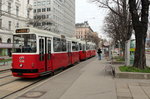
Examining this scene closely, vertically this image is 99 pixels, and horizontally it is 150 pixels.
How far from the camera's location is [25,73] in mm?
9961

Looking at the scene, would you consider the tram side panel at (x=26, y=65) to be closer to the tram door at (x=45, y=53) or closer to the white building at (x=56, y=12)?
the tram door at (x=45, y=53)

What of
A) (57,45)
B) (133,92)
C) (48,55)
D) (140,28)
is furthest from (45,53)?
(140,28)

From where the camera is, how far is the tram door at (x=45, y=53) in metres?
10.6

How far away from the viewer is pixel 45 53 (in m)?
11.1

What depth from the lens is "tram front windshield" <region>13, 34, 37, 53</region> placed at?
10.1 meters

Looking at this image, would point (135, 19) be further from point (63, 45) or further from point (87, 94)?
point (87, 94)

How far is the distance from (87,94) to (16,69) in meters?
4.87

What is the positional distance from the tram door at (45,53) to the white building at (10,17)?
31585 millimetres

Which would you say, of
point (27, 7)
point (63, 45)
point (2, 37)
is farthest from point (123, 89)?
point (27, 7)

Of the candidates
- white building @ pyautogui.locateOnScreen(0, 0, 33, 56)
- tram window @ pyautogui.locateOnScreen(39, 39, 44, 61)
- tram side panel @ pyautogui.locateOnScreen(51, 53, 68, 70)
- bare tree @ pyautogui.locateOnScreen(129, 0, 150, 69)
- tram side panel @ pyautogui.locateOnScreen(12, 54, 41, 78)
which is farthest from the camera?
white building @ pyautogui.locateOnScreen(0, 0, 33, 56)

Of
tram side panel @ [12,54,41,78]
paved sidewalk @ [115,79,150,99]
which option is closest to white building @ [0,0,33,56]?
tram side panel @ [12,54,41,78]

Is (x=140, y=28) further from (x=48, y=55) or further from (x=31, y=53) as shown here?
(x=31, y=53)

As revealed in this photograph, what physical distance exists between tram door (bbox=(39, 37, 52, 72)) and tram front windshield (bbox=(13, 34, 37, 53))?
1.69 ft

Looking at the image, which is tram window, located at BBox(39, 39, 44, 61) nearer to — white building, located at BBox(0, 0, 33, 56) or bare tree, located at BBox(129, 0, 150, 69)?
bare tree, located at BBox(129, 0, 150, 69)
